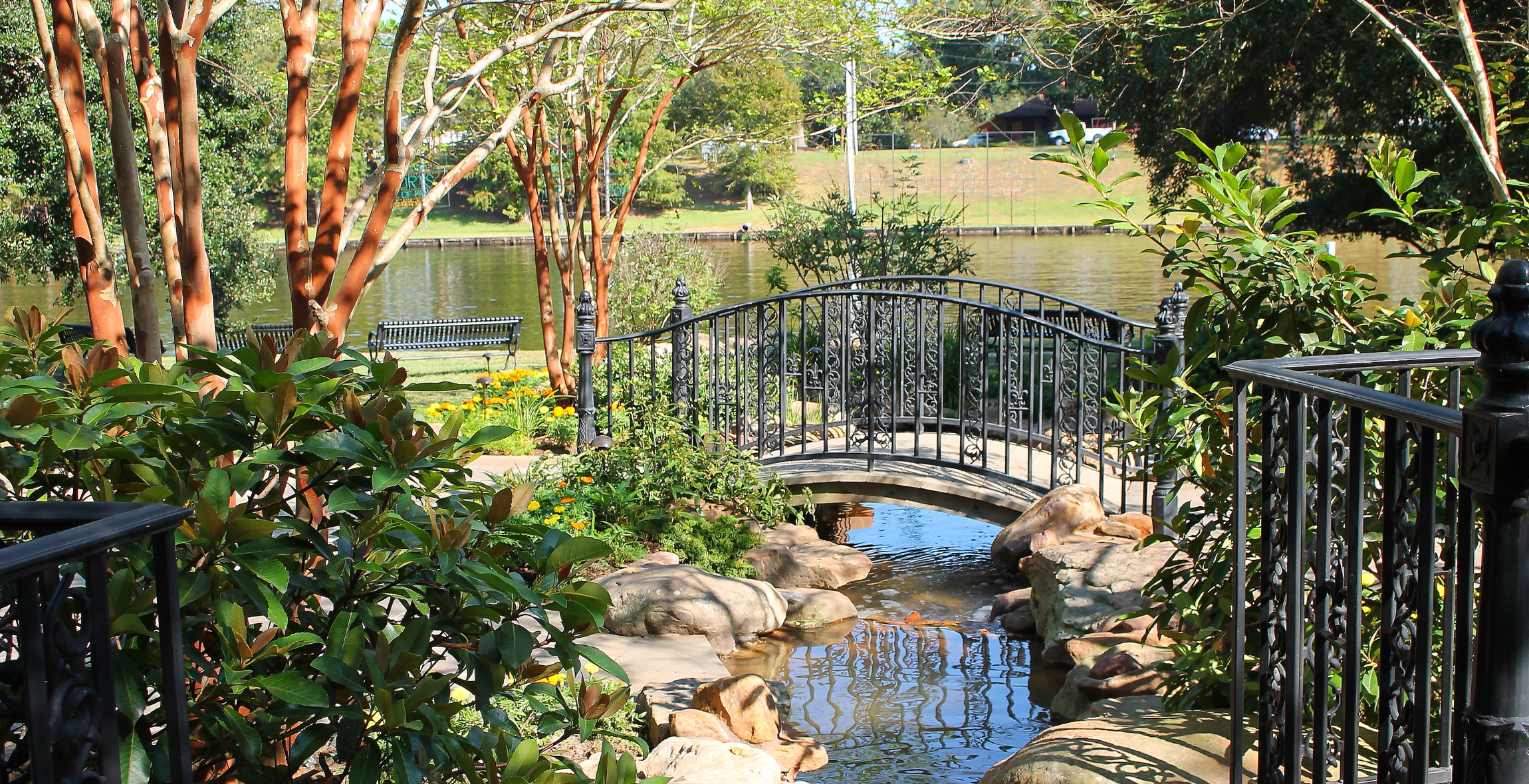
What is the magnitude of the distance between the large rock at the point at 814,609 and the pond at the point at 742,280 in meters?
14.8

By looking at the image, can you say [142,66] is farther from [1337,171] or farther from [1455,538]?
[1337,171]

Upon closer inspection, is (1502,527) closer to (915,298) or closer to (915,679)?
(915,679)

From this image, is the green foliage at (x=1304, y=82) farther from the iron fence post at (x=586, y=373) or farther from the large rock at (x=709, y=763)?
the large rock at (x=709, y=763)

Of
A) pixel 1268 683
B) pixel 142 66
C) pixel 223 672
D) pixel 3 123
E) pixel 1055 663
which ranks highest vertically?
pixel 3 123

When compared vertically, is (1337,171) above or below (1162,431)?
above

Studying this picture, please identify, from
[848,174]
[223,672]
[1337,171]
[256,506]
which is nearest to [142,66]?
[256,506]

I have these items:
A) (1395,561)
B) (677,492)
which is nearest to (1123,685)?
(1395,561)

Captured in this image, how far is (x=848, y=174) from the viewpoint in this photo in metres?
22.3

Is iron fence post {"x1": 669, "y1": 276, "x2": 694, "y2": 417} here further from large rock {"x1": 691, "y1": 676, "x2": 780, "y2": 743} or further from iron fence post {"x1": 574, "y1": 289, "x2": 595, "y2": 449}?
large rock {"x1": 691, "y1": 676, "x2": 780, "y2": 743}

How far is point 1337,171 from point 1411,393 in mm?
13609

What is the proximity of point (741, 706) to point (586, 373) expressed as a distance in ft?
13.2

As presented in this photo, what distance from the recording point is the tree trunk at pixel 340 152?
3617 mm

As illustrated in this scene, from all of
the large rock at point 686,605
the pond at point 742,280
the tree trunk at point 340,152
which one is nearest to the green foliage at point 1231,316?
the tree trunk at point 340,152

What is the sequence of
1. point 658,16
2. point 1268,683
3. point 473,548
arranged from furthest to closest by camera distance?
1. point 658,16
2. point 1268,683
3. point 473,548
